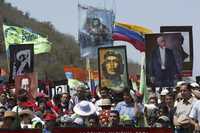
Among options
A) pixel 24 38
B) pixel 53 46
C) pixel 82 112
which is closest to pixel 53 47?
pixel 53 46

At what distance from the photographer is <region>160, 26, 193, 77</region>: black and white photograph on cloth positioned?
63.7 ft

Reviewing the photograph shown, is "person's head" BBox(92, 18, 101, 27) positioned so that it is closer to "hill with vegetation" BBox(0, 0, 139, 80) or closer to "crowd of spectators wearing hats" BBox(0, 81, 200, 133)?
"crowd of spectators wearing hats" BBox(0, 81, 200, 133)

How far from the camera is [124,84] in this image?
63.8ft

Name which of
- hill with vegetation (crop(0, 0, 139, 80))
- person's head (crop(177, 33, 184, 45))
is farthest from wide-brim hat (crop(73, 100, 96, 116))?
hill with vegetation (crop(0, 0, 139, 80))

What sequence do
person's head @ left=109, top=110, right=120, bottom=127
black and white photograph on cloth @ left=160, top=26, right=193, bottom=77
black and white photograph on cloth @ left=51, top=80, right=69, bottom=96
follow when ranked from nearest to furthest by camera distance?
person's head @ left=109, top=110, right=120, bottom=127, black and white photograph on cloth @ left=160, top=26, right=193, bottom=77, black and white photograph on cloth @ left=51, top=80, right=69, bottom=96

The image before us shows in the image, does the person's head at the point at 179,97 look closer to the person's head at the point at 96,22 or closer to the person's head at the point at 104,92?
the person's head at the point at 104,92

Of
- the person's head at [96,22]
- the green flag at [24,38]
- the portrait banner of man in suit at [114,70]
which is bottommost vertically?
the portrait banner of man in suit at [114,70]

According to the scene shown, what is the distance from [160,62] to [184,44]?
1000mm

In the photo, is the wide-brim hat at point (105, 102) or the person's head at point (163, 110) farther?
the wide-brim hat at point (105, 102)

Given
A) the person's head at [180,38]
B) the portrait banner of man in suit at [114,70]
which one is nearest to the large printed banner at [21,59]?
the portrait banner of man in suit at [114,70]

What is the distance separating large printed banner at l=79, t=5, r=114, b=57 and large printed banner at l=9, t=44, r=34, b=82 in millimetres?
5581

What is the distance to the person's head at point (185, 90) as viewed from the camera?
16609 mm

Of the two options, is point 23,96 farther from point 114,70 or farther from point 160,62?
point 160,62

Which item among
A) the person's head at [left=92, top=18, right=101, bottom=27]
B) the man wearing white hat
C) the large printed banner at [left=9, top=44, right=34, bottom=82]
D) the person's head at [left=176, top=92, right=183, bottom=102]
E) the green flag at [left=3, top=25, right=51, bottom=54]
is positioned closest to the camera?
the man wearing white hat
